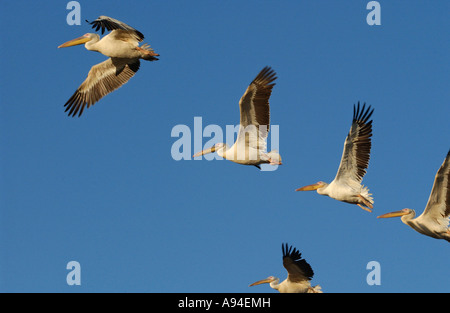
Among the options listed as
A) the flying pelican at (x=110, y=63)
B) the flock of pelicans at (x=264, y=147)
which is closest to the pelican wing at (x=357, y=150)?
the flock of pelicans at (x=264, y=147)

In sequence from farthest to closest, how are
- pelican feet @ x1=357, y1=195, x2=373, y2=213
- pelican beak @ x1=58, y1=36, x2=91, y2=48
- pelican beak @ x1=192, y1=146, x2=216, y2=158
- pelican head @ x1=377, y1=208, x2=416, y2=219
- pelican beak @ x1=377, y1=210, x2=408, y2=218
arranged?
pelican beak @ x1=192, y1=146, x2=216, y2=158, pelican beak @ x1=58, y1=36, x2=91, y2=48, pelican beak @ x1=377, y1=210, x2=408, y2=218, pelican head @ x1=377, y1=208, x2=416, y2=219, pelican feet @ x1=357, y1=195, x2=373, y2=213

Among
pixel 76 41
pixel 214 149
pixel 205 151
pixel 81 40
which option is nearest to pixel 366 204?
pixel 214 149

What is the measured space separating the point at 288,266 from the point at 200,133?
3.87m

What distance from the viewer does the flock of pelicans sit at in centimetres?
1261

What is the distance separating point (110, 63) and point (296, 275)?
6880 mm

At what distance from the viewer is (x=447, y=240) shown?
44.3 ft

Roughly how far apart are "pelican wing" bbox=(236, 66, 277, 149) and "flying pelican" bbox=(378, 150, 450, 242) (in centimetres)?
377

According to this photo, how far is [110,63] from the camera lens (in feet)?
49.1

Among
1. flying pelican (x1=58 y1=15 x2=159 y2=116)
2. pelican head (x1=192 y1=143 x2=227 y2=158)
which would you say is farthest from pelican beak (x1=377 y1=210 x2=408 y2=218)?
flying pelican (x1=58 y1=15 x2=159 y2=116)

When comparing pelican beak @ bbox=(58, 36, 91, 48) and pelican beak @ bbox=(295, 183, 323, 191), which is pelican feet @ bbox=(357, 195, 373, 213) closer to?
pelican beak @ bbox=(295, 183, 323, 191)

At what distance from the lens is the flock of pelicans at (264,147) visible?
496 inches

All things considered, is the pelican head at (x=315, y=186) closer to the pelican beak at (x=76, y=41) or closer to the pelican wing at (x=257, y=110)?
the pelican wing at (x=257, y=110)
